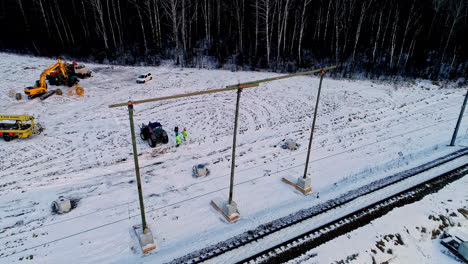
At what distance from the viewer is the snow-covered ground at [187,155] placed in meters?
13.0

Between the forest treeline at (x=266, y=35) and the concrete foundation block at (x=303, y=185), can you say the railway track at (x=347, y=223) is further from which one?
the forest treeline at (x=266, y=35)

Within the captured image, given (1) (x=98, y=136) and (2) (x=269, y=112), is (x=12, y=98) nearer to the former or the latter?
(1) (x=98, y=136)

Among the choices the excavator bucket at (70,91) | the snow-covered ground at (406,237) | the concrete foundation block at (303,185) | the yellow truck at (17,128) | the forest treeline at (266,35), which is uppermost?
the forest treeline at (266,35)

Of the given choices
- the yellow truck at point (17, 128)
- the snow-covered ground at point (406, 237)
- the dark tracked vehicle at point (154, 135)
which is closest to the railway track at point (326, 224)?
the snow-covered ground at point (406, 237)

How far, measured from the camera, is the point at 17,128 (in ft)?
65.5

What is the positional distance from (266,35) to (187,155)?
77.2 feet

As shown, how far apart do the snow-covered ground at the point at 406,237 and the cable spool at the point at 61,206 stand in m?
10.5

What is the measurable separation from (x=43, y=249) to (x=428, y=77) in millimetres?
38568

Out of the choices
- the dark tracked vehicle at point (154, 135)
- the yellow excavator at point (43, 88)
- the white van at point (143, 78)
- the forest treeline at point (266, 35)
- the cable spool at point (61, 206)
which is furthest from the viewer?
the forest treeline at point (266, 35)

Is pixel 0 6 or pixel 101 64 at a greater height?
pixel 0 6

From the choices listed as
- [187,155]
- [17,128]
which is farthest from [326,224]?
[17,128]

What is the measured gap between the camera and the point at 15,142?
19.9 metres

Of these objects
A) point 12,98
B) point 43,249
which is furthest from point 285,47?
point 43,249

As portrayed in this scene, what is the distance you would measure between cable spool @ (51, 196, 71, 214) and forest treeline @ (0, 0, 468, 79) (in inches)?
1024
